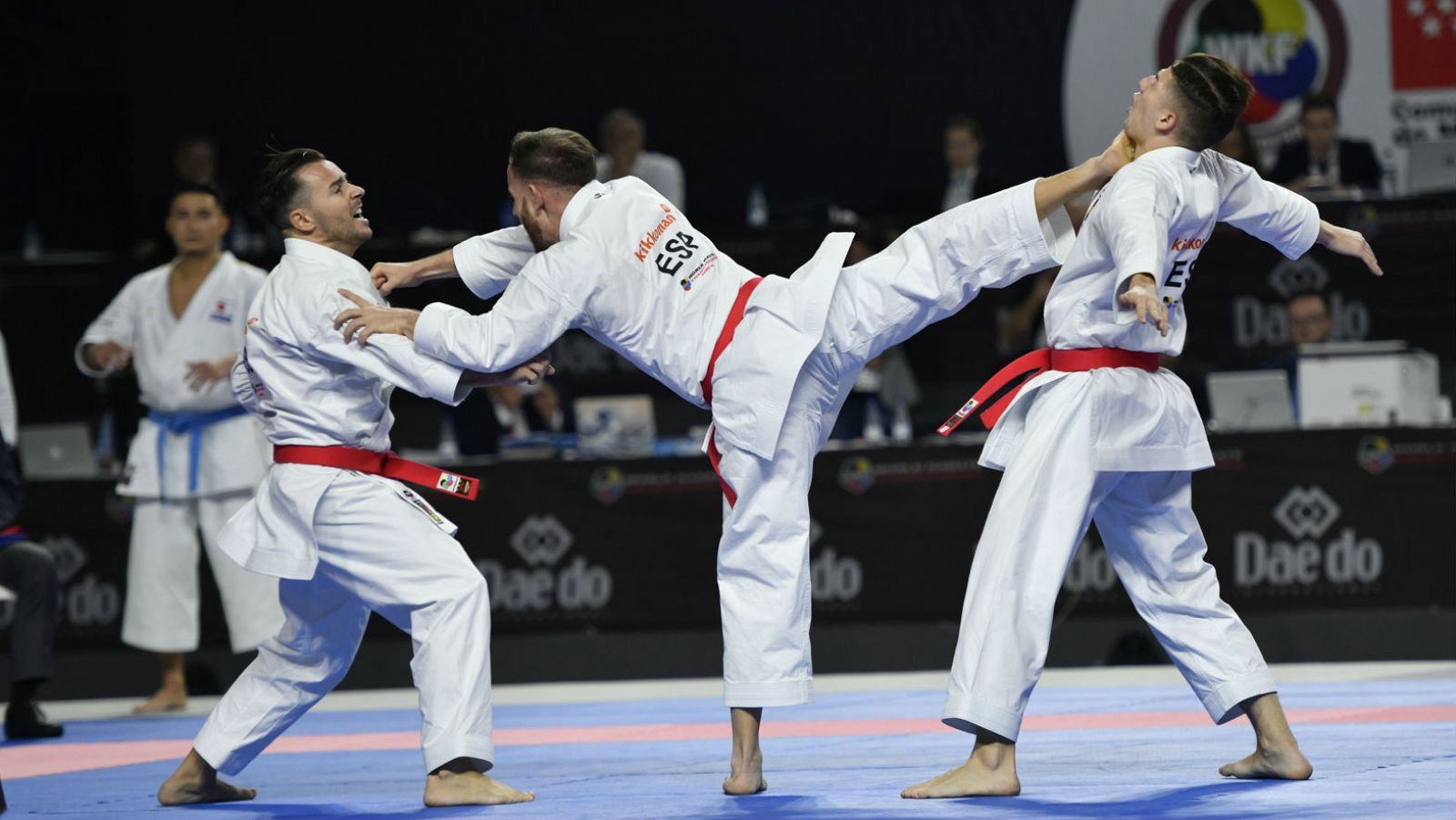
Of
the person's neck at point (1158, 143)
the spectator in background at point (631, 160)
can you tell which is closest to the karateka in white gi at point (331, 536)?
the person's neck at point (1158, 143)

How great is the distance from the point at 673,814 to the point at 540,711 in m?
2.66

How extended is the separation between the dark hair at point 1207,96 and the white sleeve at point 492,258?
59.9 inches

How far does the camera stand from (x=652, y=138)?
31.1 ft

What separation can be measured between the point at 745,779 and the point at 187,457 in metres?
3.40

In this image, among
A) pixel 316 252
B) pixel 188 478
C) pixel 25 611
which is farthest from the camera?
pixel 188 478

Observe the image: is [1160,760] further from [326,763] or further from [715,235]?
[715,235]

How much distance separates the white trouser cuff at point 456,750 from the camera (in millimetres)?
3729

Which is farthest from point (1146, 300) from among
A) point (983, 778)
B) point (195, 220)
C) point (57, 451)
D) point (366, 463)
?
point (57, 451)

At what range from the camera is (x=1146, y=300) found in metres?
3.34

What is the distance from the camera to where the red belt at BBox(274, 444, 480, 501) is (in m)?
4.01

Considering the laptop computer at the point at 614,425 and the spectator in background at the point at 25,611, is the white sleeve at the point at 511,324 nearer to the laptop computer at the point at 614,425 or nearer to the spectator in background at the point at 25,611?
the spectator in background at the point at 25,611

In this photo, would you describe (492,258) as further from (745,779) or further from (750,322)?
(745,779)

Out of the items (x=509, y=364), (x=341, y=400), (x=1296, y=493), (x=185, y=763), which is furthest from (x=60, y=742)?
(x=1296, y=493)

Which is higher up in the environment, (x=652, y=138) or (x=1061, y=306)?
(x=652, y=138)
